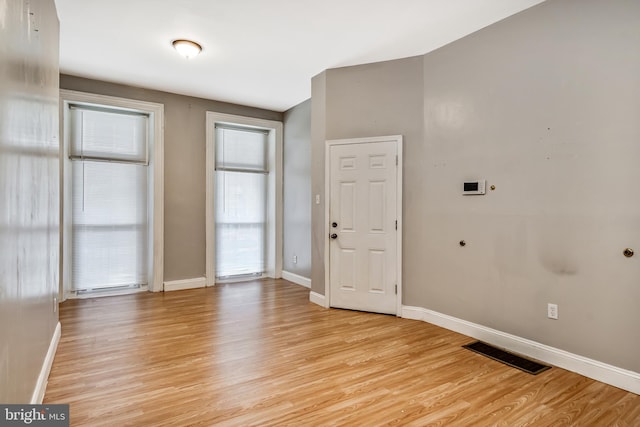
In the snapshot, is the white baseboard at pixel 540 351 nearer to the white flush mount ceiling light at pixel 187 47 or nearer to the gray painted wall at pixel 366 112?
the gray painted wall at pixel 366 112

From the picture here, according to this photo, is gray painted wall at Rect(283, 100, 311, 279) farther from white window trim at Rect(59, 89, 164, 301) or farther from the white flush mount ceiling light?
the white flush mount ceiling light

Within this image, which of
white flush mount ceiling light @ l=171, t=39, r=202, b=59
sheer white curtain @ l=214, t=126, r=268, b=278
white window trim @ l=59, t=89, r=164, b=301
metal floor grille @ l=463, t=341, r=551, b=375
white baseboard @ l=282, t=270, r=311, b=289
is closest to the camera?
metal floor grille @ l=463, t=341, r=551, b=375

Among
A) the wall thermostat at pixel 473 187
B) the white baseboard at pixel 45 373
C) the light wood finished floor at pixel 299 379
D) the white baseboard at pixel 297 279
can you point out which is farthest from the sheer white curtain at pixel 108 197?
the wall thermostat at pixel 473 187

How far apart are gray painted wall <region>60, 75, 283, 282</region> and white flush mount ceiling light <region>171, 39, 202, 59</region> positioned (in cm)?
169

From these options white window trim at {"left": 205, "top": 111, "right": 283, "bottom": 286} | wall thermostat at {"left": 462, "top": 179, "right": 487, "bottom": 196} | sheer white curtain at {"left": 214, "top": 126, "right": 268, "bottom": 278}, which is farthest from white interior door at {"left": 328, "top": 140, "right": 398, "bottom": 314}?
sheer white curtain at {"left": 214, "top": 126, "right": 268, "bottom": 278}

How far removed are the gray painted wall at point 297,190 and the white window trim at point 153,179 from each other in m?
Answer: 1.94

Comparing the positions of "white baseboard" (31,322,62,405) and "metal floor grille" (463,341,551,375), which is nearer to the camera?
"white baseboard" (31,322,62,405)

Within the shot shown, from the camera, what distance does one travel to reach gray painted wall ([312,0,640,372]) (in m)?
2.49

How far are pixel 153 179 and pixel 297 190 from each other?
6.96ft

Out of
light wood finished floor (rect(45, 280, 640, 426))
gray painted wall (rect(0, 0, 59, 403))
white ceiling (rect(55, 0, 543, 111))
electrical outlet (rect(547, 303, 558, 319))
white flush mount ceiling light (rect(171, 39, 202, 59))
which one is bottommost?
light wood finished floor (rect(45, 280, 640, 426))

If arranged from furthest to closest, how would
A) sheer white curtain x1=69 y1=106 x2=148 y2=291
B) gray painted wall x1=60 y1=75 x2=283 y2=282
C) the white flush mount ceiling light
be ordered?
gray painted wall x1=60 y1=75 x2=283 y2=282 < sheer white curtain x1=69 y1=106 x2=148 y2=291 < the white flush mount ceiling light

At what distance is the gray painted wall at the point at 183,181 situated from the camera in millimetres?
5227

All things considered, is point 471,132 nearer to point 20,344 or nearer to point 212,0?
point 212,0

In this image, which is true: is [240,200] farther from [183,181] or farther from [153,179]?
[153,179]
